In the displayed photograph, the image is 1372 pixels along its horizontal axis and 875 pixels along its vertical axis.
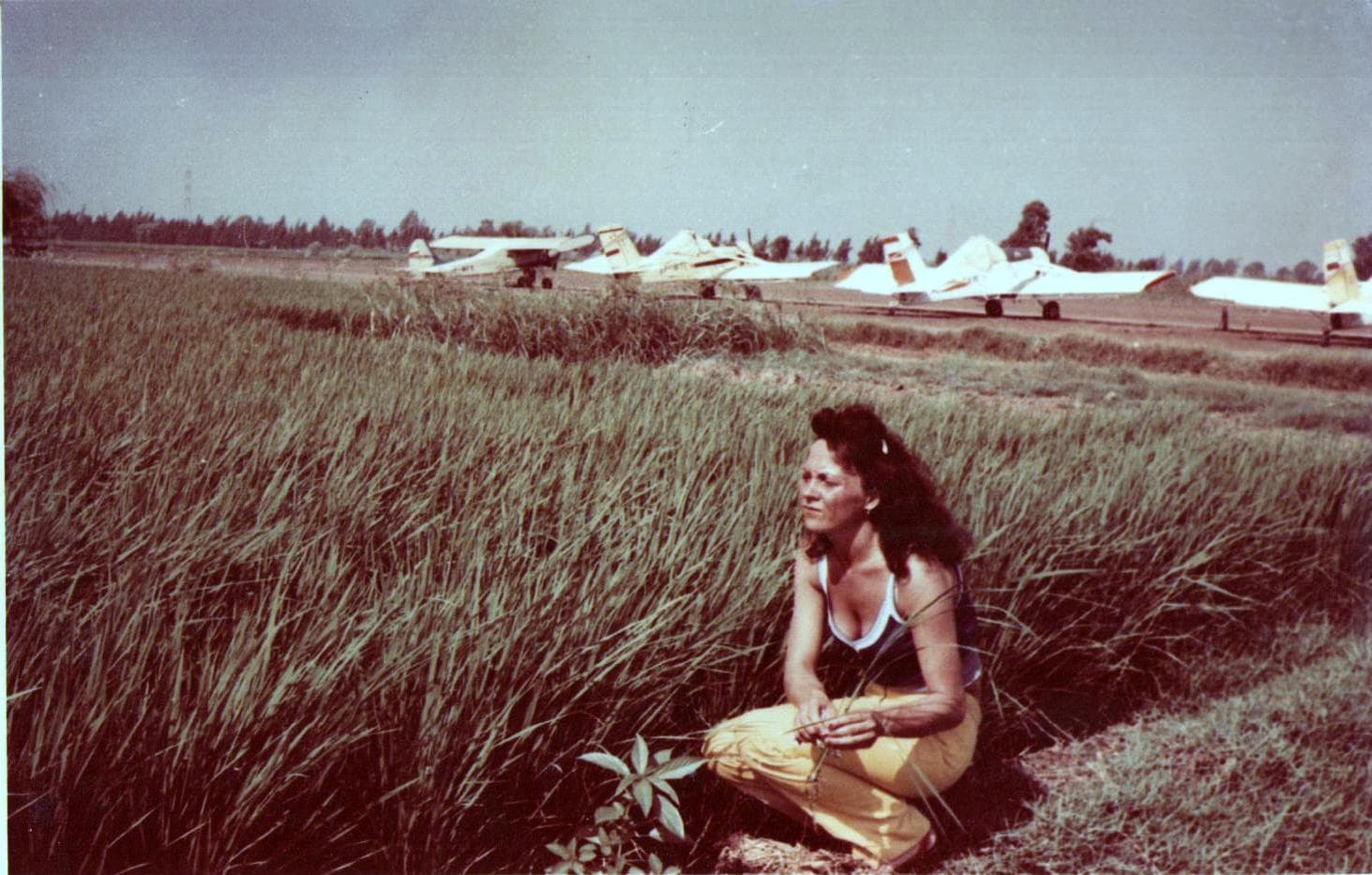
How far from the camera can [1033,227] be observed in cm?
213

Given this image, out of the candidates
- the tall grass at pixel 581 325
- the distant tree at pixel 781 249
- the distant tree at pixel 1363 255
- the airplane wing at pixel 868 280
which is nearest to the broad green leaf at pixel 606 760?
the distant tree at pixel 781 249

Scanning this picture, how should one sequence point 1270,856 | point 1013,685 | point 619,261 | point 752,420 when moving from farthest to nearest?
1. point 619,261
2. point 752,420
3. point 1013,685
4. point 1270,856

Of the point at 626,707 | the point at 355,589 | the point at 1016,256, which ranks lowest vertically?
the point at 626,707

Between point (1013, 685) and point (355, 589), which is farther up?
point (355, 589)

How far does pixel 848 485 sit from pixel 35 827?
1140mm

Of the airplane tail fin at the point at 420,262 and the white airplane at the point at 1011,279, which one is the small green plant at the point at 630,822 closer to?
the white airplane at the point at 1011,279

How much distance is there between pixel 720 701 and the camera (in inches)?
59.3

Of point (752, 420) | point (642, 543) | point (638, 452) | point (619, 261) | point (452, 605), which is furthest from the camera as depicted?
point (619, 261)

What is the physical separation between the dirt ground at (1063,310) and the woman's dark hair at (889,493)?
1138 mm

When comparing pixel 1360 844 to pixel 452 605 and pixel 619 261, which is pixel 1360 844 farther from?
pixel 619 261

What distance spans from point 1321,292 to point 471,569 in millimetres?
1843

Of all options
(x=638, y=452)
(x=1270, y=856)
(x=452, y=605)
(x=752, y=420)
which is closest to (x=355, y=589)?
(x=452, y=605)

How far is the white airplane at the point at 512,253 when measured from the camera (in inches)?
103

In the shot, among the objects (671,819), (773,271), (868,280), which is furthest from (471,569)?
(868,280)
